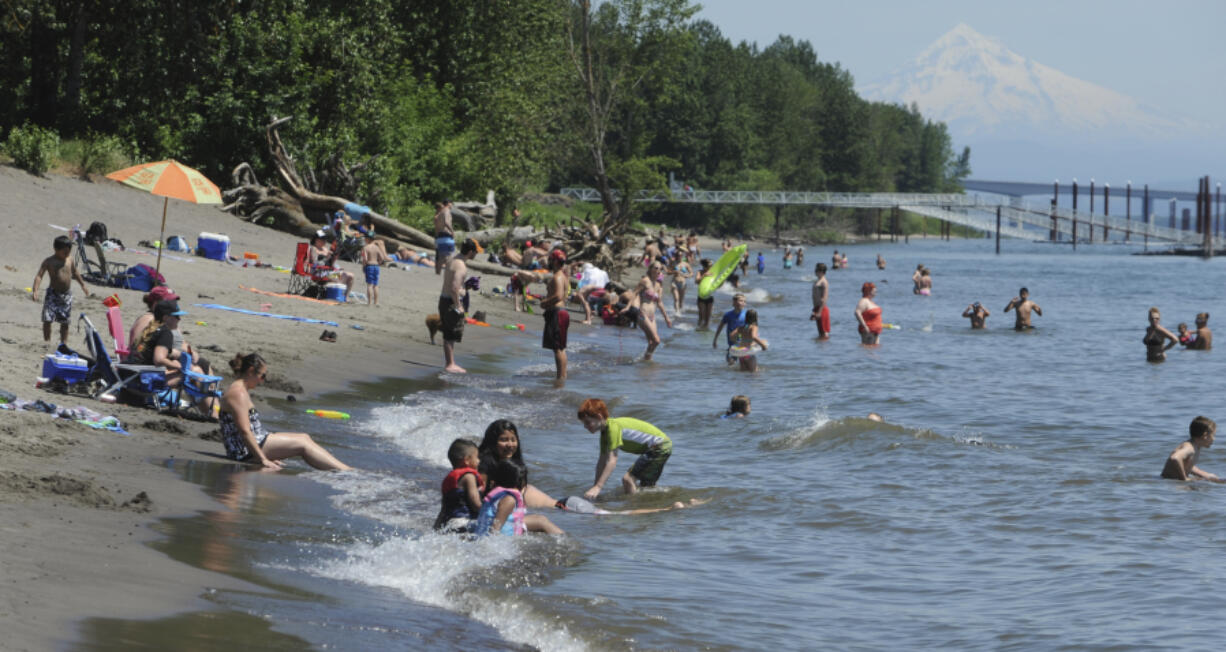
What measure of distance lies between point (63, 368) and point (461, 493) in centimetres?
465

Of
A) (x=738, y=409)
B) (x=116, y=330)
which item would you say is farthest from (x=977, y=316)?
(x=116, y=330)

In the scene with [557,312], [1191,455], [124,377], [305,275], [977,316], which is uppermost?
[977,316]

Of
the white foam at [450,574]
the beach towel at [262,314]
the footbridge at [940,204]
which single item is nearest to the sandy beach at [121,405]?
the beach towel at [262,314]

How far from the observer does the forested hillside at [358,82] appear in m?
30.9

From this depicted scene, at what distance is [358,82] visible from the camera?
115ft

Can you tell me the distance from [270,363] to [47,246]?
24.9ft

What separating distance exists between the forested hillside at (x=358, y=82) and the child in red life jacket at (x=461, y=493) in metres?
23.4

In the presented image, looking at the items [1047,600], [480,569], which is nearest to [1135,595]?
[1047,600]

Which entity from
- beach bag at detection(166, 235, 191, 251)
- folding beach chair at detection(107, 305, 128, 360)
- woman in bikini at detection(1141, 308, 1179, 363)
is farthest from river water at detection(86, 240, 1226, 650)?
beach bag at detection(166, 235, 191, 251)

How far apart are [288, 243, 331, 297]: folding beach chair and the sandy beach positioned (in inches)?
12.9

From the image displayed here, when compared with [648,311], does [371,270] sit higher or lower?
higher

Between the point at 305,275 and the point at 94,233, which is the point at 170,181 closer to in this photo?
the point at 94,233

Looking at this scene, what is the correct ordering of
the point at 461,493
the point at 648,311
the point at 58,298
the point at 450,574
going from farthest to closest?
the point at 648,311 → the point at 58,298 → the point at 461,493 → the point at 450,574

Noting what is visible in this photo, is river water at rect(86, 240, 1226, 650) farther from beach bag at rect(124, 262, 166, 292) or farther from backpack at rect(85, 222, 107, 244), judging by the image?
backpack at rect(85, 222, 107, 244)
